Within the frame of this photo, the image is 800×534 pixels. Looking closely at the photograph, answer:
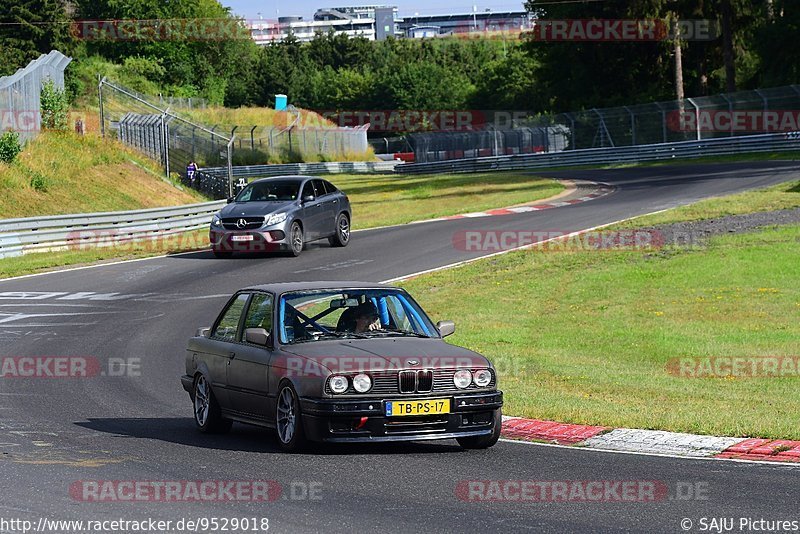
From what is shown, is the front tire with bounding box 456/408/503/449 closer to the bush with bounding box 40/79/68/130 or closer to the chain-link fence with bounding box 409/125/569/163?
the bush with bounding box 40/79/68/130

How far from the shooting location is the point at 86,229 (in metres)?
31.1

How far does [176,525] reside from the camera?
7.09m

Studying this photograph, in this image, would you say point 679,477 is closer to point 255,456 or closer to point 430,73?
point 255,456

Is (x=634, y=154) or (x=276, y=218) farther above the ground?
(x=634, y=154)

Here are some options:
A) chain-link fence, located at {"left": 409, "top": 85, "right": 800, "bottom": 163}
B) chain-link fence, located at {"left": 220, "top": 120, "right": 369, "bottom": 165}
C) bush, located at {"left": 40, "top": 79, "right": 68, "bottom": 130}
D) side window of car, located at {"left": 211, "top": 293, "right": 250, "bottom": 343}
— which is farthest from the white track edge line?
chain-link fence, located at {"left": 220, "top": 120, "right": 369, "bottom": 165}

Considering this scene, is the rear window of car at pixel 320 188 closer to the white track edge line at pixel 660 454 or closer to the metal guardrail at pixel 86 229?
the metal guardrail at pixel 86 229

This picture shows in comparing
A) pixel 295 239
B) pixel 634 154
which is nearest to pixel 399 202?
pixel 634 154

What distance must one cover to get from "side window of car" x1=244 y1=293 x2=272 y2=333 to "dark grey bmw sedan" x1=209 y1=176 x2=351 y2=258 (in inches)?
639

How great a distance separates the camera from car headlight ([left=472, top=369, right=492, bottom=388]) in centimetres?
974

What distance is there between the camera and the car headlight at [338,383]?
9367mm

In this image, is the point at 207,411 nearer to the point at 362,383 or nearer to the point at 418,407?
the point at 362,383

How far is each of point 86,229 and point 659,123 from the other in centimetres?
3389

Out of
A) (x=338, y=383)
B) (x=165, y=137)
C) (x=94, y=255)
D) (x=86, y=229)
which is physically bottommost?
(x=94, y=255)

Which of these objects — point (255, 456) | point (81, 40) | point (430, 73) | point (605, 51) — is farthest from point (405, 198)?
point (430, 73)
